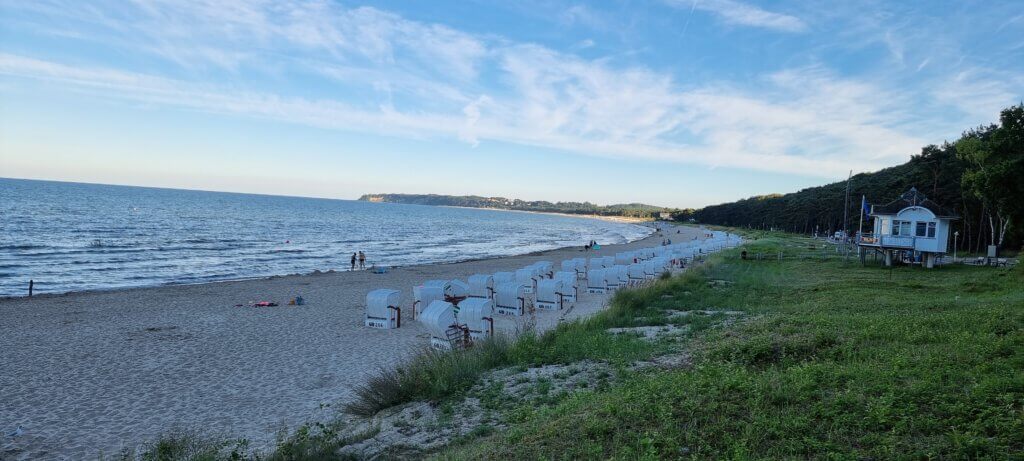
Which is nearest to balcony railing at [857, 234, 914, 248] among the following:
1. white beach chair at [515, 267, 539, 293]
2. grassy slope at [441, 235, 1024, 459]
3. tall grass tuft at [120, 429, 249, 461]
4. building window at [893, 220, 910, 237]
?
building window at [893, 220, 910, 237]

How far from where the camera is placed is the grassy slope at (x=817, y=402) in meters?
4.46

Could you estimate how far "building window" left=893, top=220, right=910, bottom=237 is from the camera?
2716 centimetres

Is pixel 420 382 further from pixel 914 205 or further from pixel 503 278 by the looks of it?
pixel 914 205

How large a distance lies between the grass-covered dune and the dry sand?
182cm

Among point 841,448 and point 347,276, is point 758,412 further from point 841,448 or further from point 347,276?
point 347,276

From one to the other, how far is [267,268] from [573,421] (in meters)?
31.4

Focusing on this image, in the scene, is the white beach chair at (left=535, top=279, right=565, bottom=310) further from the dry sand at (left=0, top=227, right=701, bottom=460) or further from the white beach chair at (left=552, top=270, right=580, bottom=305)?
the white beach chair at (left=552, top=270, right=580, bottom=305)

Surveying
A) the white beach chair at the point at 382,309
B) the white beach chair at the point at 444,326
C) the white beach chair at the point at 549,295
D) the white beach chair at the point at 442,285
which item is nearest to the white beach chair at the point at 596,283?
the white beach chair at the point at 549,295

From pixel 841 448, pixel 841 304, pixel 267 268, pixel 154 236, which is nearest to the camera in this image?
pixel 841 448

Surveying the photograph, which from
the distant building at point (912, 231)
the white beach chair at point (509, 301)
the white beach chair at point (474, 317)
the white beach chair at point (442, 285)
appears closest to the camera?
the white beach chair at point (474, 317)

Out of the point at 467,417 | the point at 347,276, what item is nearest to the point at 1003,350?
the point at 467,417

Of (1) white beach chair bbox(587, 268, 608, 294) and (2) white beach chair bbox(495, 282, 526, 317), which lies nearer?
(2) white beach chair bbox(495, 282, 526, 317)

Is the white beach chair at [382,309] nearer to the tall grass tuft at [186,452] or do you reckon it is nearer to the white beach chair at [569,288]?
the white beach chair at [569,288]

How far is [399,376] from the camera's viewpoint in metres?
8.03
